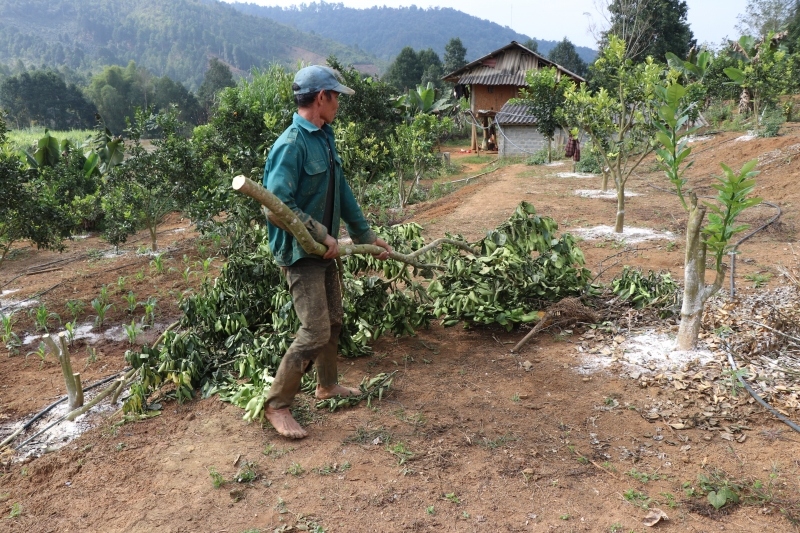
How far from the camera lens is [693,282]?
3.92 m

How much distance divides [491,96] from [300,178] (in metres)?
27.3

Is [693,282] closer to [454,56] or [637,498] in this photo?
[637,498]

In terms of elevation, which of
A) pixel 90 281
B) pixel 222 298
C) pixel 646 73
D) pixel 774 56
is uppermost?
pixel 774 56

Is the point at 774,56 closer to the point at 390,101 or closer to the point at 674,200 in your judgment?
the point at 674,200

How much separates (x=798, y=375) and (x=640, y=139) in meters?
6.07

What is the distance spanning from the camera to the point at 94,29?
114m

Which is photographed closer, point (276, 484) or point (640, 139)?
point (276, 484)

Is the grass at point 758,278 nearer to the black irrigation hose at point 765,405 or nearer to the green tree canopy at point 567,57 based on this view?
the black irrigation hose at point 765,405

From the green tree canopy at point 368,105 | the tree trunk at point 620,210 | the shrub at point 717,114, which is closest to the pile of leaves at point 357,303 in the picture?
the tree trunk at point 620,210

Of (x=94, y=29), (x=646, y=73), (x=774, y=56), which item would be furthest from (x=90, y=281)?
(x=94, y=29)

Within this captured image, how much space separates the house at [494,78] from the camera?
93.2ft

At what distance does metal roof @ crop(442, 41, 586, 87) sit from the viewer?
92.9ft

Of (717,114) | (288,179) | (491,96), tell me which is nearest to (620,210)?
(288,179)

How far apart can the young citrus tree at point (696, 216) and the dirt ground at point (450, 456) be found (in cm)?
36
